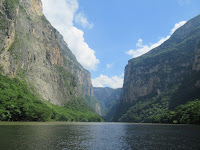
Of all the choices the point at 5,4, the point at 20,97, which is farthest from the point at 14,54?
the point at 20,97

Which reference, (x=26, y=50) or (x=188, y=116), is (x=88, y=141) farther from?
(x=26, y=50)

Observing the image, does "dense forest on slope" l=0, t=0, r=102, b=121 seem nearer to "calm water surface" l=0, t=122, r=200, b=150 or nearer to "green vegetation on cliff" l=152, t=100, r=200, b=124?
"calm water surface" l=0, t=122, r=200, b=150

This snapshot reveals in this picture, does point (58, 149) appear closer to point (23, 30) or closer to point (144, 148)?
point (144, 148)

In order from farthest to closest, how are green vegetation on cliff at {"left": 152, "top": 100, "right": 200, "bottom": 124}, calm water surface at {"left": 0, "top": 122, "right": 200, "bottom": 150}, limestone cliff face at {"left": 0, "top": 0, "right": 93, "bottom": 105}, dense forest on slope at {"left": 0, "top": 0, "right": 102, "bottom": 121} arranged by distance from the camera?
→ 1. limestone cliff face at {"left": 0, "top": 0, "right": 93, "bottom": 105}
2. green vegetation on cliff at {"left": 152, "top": 100, "right": 200, "bottom": 124}
3. dense forest on slope at {"left": 0, "top": 0, "right": 102, "bottom": 121}
4. calm water surface at {"left": 0, "top": 122, "right": 200, "bottom": 150}

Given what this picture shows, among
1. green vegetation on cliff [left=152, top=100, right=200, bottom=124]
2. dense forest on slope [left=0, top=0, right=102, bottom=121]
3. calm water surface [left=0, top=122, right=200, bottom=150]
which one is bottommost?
calm water surface [left=0, top=122, right=200, bottom=150]

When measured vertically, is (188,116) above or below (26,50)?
below

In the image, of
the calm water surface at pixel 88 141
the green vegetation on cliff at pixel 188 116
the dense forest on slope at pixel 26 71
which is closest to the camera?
A: the calm water surface at pixel 88 141

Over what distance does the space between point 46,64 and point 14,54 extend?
5214cm

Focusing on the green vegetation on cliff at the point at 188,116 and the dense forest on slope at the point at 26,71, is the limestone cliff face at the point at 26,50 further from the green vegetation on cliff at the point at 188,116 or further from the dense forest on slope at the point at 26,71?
the green vegetation on cliff at the point at 188,116

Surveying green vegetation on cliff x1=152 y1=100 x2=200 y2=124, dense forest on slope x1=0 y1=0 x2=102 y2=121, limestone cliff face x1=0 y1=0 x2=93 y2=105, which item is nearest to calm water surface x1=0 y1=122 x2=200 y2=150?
dense forest on slope x1=0 y1=0 x2=102 y2=121

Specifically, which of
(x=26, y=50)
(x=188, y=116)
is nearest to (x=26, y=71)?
(x=26, y=50)

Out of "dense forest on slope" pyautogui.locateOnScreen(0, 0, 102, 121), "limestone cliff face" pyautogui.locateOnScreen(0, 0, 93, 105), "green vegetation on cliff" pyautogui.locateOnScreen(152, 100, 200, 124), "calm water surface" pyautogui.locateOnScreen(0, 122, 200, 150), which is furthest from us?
"limestone cliff face" pyautogui.locateOnScreen(0, 0, 93, 105)

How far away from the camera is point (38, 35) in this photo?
187 m

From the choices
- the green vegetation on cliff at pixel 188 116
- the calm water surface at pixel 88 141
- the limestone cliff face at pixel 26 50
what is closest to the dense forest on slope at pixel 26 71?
the limestone cliff face at pixel 26 50
